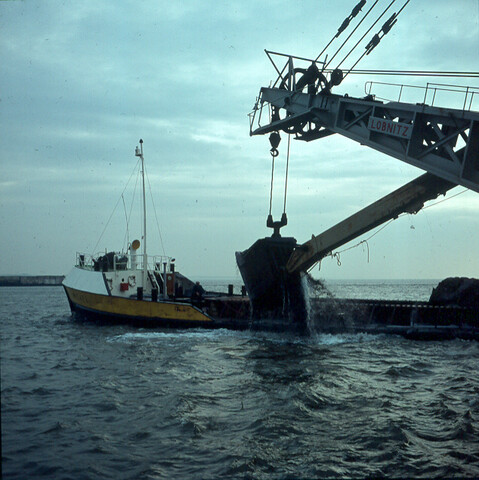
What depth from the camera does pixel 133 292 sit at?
2405cm

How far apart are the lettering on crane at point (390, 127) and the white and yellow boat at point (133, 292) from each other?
38.3 feet

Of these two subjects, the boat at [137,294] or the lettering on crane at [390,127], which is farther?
the boat at [137,294]

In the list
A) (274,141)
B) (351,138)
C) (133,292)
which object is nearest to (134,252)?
(133,292)

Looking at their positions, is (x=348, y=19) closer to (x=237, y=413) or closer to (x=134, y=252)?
(x=237, y=413)

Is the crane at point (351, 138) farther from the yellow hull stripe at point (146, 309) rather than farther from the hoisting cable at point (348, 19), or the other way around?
the yellow hull stripe at point (146, 309)

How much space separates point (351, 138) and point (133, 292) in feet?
50.3

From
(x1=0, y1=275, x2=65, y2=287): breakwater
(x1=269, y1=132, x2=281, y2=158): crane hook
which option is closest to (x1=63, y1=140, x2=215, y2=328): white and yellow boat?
(x1=269, y1=132, x2=281, y2=158): crane hook

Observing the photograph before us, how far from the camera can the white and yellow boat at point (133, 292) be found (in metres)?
20.4

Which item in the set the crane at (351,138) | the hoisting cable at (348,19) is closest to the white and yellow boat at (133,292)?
the crane at (351,138)

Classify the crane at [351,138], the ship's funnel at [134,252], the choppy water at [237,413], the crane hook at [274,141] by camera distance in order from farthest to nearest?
the ship's funnel at [134,252], the crane hook at [274,141], the crane at [351,138], the choppy water at [237,413]

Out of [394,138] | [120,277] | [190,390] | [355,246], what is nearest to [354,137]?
[394,138]

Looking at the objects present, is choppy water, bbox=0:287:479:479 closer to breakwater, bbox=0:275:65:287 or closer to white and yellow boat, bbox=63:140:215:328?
white and yellow boat, bbox=63:140:215:328

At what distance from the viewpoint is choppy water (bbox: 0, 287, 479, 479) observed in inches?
242

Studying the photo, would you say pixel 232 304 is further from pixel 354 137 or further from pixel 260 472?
pixel 260 472
